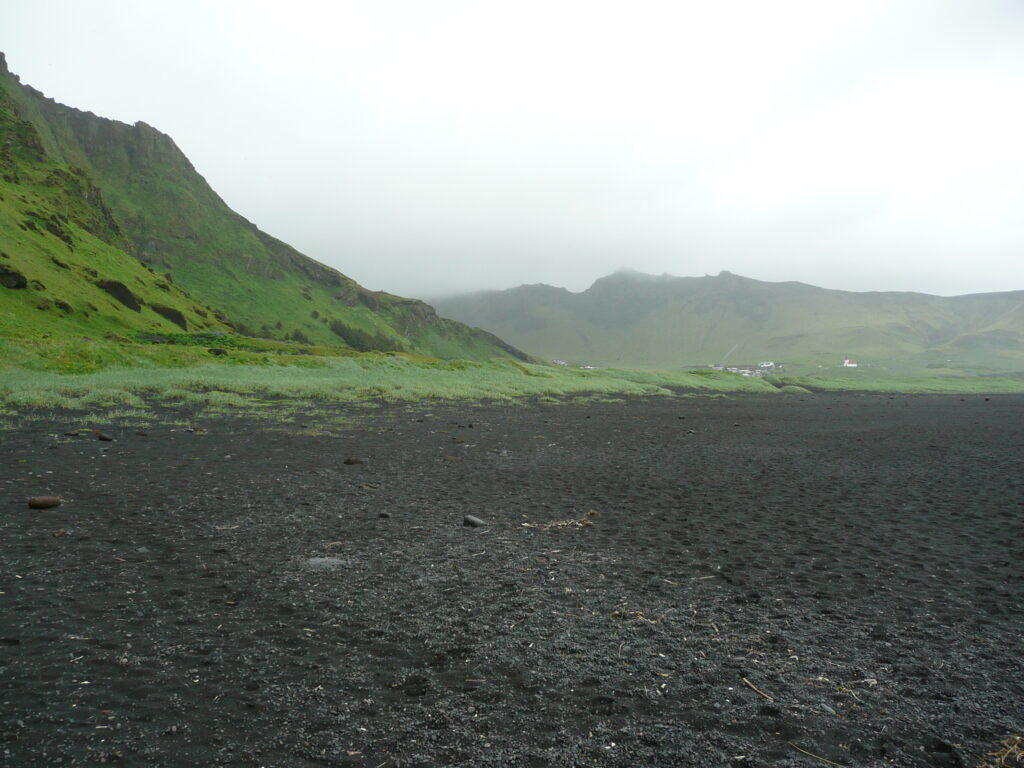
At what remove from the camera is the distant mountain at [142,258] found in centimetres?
5197

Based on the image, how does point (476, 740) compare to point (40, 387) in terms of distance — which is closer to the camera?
point (476, 740)

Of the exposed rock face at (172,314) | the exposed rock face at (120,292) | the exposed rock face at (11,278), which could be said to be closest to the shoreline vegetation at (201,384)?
the exposed rock face at (11,278)

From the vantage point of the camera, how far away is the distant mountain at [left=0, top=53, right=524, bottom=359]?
5197 centimetres

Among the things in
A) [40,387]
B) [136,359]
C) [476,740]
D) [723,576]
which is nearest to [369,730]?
[476,740]

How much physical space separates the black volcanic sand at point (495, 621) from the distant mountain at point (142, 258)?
125 ft

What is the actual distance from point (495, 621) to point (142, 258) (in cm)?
15502

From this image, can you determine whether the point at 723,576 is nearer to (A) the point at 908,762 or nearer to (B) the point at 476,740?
(A) the point at 908,762

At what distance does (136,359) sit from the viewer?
2939cm

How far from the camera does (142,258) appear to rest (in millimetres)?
127500

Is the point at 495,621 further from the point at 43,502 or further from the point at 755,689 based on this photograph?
the point at 43,502

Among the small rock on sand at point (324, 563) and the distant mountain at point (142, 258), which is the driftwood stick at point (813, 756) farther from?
the distant mountain at point (142, 258)

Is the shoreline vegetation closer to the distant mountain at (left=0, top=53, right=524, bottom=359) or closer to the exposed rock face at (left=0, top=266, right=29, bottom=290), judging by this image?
the distant mountain at (left=0, top=53, right=524, bottom=359)

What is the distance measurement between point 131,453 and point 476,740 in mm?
10146

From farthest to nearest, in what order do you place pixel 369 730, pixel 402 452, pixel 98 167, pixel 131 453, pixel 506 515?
pixel 98 167, pixel 402 452, pixel 131 453, pixel 506 515, pixel 369 730
